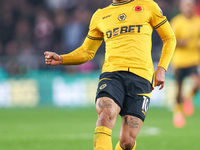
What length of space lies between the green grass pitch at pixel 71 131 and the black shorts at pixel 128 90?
1.94 meters

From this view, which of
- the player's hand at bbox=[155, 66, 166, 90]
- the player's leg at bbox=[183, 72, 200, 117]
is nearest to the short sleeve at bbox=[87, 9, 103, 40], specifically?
the player's hand at bbox=[155, 66, 166, 90]

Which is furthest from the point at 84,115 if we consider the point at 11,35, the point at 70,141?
the point at 11,35

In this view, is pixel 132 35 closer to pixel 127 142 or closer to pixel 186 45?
pixel 127 142

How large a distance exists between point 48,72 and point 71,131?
17.1 ft

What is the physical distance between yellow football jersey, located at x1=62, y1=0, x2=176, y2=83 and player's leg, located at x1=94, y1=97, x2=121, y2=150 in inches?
16.4

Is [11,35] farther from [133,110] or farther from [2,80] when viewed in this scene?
[133,110]

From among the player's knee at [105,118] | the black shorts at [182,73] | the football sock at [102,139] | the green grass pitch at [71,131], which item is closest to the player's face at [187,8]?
the black shorts at [182,73]

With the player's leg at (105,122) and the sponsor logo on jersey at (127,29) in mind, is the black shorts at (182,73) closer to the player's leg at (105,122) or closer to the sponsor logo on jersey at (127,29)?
the sponsor logo on jersey at (127,29)

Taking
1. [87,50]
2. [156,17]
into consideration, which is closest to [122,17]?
[156,17]

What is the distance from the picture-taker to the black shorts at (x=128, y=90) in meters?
4.13

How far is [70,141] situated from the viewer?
6758 mm

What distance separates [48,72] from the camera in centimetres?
1309

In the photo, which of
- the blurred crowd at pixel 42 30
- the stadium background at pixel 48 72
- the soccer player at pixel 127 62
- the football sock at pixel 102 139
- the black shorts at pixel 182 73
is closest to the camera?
the football sock at pixel 102 139

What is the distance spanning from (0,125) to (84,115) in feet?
8.24
